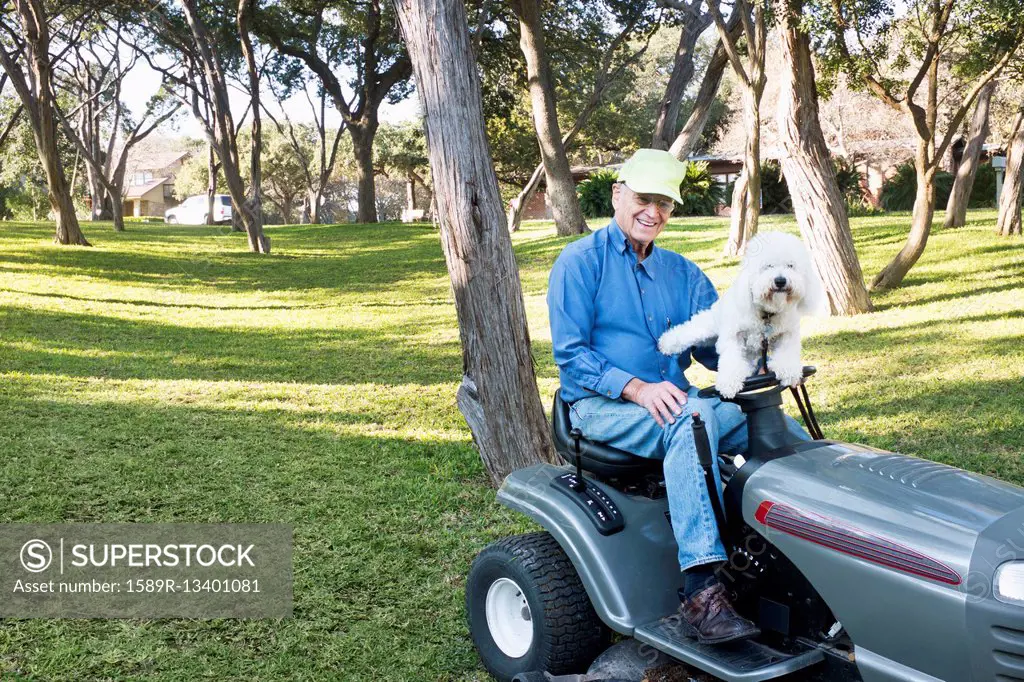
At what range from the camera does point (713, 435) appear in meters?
2.87

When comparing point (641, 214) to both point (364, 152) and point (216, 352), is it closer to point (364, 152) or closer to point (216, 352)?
point (216, 352)

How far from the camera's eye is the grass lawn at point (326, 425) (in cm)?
371

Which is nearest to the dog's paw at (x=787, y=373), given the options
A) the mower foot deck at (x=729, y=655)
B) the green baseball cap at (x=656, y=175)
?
the green baseball cap at (x=656, y=175)

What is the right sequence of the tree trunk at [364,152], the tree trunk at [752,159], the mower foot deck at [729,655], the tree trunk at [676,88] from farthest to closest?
1. the tree trunk at [364,152]
2. the tree trunk at [676,88]
3. the tree trunk at [752,159]
4. the mower foot deck at [729,655]

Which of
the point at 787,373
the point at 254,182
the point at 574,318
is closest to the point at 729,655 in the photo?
the point at 787,373

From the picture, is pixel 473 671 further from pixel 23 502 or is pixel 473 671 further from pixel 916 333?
pixel 916 333

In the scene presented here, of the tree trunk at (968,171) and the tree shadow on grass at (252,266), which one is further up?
the tree trunk at (968,171)

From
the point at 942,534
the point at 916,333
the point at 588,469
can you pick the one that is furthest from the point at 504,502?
the point at 916,333

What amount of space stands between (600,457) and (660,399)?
13.7 inches

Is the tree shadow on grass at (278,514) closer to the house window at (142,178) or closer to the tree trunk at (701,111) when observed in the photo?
the tree trunk at (701,111)

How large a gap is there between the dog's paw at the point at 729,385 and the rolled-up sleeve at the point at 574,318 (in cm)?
41

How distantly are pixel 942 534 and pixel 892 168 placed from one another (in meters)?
32.6

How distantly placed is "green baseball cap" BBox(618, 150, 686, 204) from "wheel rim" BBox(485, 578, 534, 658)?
150cm

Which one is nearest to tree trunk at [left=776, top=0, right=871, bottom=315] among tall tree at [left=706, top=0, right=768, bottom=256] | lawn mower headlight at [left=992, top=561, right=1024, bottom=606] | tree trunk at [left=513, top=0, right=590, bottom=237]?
tall tree at [left=706, top=0, right=768, bottom=256]
